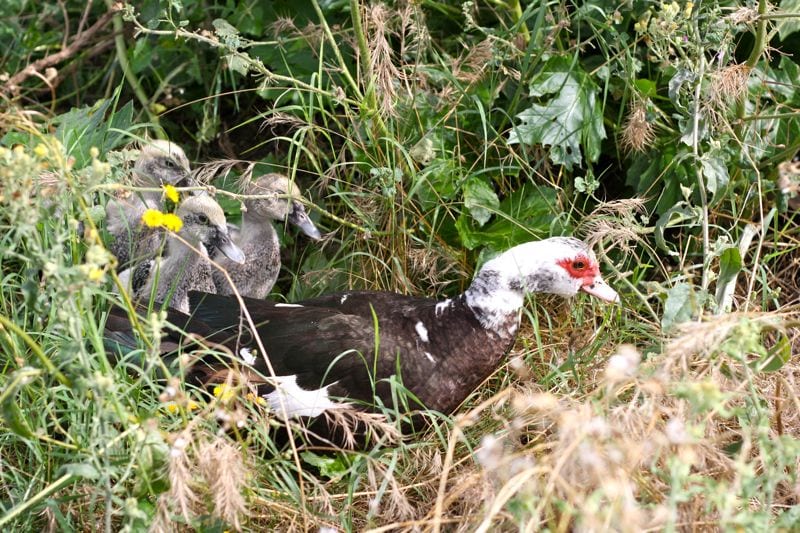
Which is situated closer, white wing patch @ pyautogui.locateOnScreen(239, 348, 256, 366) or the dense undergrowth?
the dense undergrowth

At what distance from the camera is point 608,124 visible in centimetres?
344

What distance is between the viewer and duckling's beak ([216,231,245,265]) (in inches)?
131

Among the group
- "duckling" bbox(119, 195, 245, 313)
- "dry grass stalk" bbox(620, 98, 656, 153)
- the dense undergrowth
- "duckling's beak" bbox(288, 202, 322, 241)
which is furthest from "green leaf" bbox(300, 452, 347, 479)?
"dry grass stalk" bbox(620, 98, 656, 153)

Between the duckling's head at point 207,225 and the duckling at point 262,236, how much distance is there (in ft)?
0.36

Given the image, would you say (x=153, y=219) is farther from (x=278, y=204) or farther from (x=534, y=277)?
(x=534, y=277)

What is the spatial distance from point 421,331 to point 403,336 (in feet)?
0.19

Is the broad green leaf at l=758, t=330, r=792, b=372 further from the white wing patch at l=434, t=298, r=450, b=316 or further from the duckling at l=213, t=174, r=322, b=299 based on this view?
the duckling at l=213, t=174, r=322, b=299

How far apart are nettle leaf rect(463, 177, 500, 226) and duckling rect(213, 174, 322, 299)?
524 mm

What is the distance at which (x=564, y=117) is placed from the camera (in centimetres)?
326

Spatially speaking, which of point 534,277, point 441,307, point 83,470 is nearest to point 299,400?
point 441,307

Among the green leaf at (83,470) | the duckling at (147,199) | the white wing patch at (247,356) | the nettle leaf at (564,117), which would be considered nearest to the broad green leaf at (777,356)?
the nettle leaf at (564,117)

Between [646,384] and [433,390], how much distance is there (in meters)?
1.04

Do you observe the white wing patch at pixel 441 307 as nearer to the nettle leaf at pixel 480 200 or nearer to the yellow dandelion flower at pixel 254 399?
A: the nettle leaf at pixel 480 200

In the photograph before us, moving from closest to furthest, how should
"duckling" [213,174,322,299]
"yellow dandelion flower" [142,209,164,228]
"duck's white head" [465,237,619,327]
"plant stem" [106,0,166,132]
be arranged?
"yellow dandelion flower" [142,209,164,228], "duck's white head" [465,237,619,327], "duckling" [213,174,322,299], "plant stem" [106,0,166,132]
